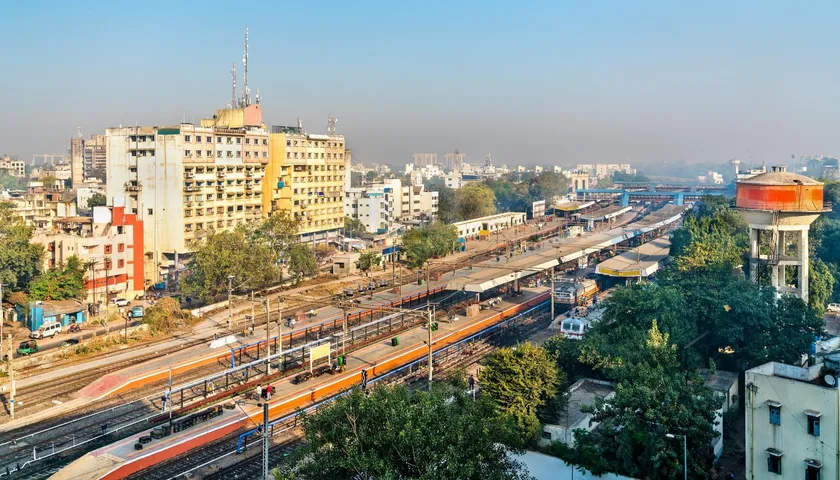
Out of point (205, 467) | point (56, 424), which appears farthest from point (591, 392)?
point (56, 424)

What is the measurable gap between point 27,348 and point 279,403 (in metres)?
12.9

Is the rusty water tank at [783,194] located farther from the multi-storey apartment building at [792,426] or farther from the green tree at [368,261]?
the green tree at [368,261]

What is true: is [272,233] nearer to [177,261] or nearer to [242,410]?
[177,261]

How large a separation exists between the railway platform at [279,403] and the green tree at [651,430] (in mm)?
10157

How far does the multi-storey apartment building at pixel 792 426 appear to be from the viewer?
1433cm

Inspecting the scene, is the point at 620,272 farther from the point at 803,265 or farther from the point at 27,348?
the point at 27,348

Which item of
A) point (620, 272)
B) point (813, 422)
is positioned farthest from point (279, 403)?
point (620, 272)

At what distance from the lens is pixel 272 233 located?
4219 cm

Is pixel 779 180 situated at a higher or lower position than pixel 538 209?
higher

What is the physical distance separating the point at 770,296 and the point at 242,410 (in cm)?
1873

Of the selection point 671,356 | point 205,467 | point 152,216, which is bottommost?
point 205,467

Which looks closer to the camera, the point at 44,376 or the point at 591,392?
the point at 591,392

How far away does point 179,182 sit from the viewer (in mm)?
44094

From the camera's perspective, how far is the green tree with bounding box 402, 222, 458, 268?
49.4m
